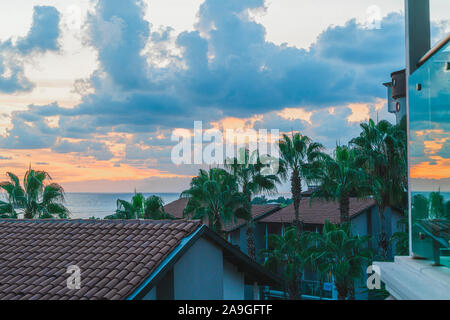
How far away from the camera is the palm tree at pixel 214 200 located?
2548 cm

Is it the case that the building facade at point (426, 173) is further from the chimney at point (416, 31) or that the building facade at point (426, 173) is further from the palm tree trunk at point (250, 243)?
the palm tree trunk at point (250, 243)

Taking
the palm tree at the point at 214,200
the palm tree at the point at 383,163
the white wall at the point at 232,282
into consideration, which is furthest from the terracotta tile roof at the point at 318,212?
the white wall at the point at 232,282

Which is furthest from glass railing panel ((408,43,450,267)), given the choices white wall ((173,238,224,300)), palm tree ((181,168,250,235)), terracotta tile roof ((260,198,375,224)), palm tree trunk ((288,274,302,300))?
terracotta tile roof ((260,198,375,224))

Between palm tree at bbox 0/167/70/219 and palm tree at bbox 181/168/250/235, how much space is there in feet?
23.2

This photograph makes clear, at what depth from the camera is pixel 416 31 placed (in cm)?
446

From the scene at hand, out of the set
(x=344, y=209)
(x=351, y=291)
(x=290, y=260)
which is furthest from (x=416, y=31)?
(x=344, y=209)

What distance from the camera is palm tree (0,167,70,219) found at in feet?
74.9

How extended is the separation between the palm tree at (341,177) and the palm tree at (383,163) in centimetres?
74

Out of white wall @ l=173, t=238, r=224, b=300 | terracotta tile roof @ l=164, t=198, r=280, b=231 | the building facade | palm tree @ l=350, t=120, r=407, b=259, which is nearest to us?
the building facade

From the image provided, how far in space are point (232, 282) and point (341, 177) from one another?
15.3m

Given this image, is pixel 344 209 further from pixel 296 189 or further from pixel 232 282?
pixel 232 282

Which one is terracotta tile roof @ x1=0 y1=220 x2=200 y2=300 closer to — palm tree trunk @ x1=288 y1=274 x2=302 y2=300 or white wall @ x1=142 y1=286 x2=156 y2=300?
white wall @ x1=142 y1=286 x2=156 y2=300

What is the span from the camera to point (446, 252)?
3477mm

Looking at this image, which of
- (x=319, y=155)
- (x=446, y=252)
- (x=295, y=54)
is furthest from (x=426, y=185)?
(x=319, y=155)
